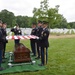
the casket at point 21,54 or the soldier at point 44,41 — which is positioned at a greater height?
the soldier at point 44,41

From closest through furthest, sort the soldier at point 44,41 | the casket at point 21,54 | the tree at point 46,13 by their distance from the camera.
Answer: the soldier at point 44,41 < the casket at point 21,54 < the tree at point 46,13

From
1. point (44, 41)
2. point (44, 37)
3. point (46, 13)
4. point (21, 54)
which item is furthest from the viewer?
point (46, 13)

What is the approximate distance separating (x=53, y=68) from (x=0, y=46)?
2230mm

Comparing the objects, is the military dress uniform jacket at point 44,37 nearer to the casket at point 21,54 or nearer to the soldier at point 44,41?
the soldier at point 44,41

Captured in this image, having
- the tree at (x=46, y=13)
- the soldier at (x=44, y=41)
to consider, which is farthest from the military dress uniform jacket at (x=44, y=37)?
the tree at (x=46, y=13)

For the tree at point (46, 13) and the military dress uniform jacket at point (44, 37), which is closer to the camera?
the military dress uniform jacket at point (44, 37)

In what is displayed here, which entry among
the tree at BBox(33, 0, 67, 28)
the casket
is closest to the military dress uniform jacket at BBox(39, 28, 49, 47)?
the casket

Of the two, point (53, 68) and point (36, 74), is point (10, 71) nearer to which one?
point (36, 74)

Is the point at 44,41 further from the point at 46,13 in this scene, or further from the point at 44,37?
the point at 46,13

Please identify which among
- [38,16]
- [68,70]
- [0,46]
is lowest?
[68,70]

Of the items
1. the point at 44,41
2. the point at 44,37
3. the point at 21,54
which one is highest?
the point at 44,37

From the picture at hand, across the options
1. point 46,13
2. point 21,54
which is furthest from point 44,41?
point 46,13

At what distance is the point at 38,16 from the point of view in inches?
1500

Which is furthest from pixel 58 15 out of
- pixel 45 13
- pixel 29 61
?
pixel 29 61
